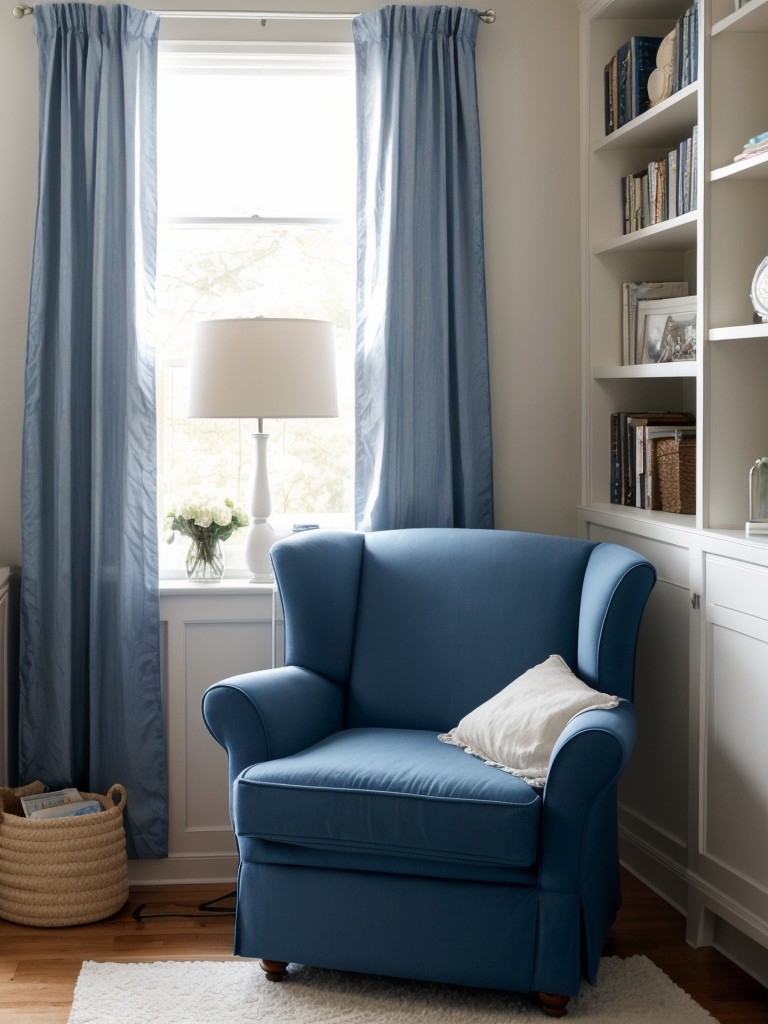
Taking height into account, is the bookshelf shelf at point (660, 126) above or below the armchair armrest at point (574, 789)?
above

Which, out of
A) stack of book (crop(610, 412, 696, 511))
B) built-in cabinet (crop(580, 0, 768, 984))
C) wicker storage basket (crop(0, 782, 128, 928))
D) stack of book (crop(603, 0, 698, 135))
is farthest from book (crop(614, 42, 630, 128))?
wicker storage basket (crop(0, 782, 128, 928))

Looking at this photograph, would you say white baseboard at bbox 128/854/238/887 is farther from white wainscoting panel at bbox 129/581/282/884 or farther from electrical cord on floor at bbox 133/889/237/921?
electrical cord on floor at bbox 133/889/237/921

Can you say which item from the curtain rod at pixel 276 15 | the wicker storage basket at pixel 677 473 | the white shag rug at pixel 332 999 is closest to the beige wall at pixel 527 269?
the curtain rod at pixel 276 15

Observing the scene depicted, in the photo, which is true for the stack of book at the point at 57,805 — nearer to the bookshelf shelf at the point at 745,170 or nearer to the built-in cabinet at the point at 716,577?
the built-in cabinet at the point at 716,577

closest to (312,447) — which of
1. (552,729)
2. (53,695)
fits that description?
(53,695)

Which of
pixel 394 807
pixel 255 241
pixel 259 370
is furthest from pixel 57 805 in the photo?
pixel 255 241

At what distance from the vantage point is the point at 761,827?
7.97 feet

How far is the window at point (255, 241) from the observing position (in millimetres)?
3391

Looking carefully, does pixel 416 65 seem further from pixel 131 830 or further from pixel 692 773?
pixel 131 830

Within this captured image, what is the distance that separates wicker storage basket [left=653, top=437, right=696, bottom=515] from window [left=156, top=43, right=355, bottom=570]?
3.19 ft

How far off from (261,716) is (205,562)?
Result: 81 cm

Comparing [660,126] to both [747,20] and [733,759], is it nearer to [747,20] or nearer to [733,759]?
[747,20]

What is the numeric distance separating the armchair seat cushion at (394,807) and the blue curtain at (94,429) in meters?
0.79

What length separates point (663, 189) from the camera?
3074mm
